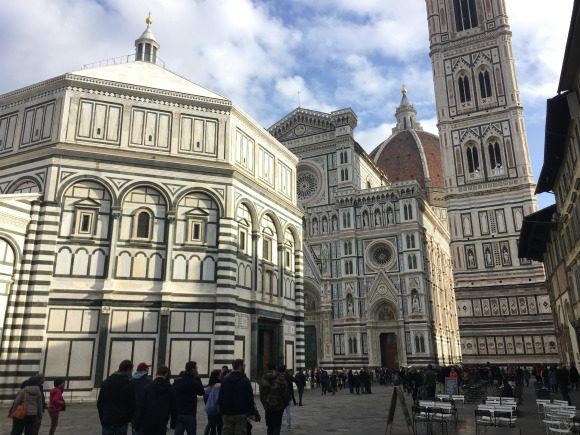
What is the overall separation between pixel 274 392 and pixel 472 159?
40.4 m

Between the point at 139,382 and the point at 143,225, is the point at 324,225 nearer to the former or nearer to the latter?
→ the point at 143,225

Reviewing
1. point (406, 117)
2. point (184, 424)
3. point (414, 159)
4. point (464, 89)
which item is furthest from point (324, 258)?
point (406, 117)

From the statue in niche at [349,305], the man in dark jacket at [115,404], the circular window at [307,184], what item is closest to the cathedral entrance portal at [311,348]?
the statue in niche at [349,305]

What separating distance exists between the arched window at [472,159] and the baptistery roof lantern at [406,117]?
183 ft

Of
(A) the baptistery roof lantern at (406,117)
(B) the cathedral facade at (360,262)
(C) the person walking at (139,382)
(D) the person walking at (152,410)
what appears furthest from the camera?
(A) the baptistery roof lantern at (406,117)

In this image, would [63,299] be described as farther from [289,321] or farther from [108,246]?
[289,321]

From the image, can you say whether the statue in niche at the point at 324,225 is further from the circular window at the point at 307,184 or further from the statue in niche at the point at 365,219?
the statue in niche at the point at 365,219

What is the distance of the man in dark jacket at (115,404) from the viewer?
6.31m

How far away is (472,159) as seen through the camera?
1727 inches

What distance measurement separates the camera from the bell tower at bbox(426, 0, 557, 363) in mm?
37906

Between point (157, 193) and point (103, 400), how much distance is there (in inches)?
549

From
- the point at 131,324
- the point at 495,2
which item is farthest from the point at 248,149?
the point at 495,2

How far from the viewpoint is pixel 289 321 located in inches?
945

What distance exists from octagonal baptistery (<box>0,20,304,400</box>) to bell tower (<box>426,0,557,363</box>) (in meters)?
23.0
